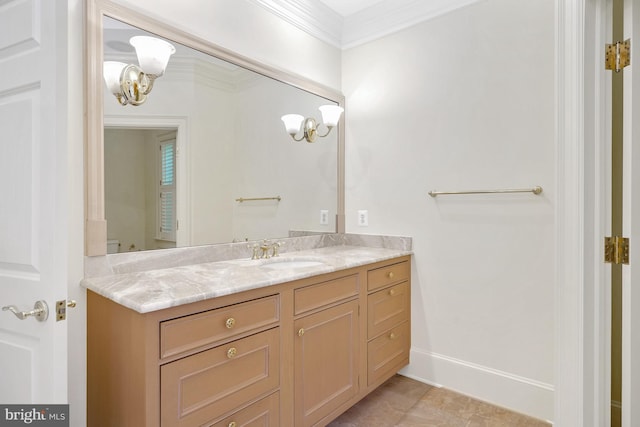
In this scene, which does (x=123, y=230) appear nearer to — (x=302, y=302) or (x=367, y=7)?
(x=302, y=302)

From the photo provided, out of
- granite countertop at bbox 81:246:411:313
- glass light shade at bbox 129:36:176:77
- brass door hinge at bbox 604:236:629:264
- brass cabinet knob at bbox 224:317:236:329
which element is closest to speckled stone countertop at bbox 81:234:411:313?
granite countertop at bbox 81:246:411:313

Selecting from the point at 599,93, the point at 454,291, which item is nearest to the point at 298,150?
the point at 454,291

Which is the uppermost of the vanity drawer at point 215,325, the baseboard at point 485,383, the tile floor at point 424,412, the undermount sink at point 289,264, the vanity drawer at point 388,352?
the undermount sink at point 289,264

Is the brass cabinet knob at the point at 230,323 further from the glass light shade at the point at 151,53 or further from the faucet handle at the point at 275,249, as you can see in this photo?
the glass light shade at the point at 151,53

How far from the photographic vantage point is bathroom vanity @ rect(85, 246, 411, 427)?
3.90ft

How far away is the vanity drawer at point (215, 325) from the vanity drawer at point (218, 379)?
0.04 metres

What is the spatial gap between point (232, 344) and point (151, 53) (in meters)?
1.24

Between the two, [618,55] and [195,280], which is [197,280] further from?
[618,55]

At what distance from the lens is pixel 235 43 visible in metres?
2.09

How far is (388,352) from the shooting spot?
2.28 m

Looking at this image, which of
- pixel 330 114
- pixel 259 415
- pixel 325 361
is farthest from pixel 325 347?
pixel 330 114

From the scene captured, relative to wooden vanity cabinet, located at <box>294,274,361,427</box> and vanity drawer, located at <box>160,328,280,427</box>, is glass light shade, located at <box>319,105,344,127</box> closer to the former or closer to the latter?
wooden vanity cabinet, located at <box>294,274,361,427</box>

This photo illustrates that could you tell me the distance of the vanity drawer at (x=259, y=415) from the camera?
4.49 feet

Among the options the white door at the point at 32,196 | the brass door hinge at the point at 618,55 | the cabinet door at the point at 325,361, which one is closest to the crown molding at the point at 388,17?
the brass door hinge at the point at 618,55
